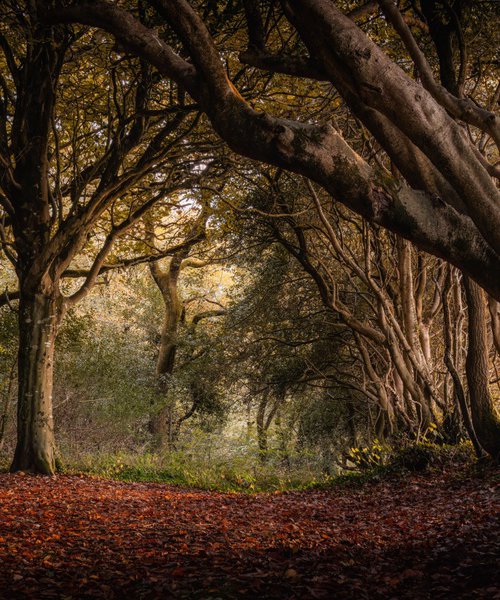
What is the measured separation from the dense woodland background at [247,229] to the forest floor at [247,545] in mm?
1980

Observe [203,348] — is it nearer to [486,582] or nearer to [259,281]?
[259,281]

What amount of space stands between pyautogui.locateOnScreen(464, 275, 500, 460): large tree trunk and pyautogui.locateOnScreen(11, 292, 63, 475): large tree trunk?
23.4 feet

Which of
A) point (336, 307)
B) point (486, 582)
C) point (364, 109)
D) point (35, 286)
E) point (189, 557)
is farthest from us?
point (336, 307)

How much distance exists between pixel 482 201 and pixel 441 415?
810 centimetres

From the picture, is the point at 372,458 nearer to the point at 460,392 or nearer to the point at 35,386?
the point at 460,392

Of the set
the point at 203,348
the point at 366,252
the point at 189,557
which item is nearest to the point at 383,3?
the point at 189,557

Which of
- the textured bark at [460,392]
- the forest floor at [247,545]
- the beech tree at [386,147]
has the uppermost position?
the beech tree at [386,147]

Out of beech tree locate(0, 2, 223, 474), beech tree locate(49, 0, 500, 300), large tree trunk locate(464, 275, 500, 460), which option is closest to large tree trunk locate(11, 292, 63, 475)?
beech tree locate(0, 2, 223, 474)

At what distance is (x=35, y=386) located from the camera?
9.57 metres

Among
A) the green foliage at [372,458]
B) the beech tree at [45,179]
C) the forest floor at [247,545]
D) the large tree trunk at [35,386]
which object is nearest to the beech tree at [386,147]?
the forest floor at [247,545]

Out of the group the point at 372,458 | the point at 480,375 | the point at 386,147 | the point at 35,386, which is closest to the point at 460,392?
the point at 480,375

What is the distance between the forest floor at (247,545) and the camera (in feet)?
11.8

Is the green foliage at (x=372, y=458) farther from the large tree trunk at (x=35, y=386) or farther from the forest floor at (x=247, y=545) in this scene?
the large tree trunk at (x=35, y=386)

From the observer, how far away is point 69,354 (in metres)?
15.3
